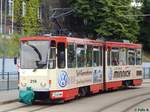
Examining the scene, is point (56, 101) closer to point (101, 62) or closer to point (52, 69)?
point (52, 69)

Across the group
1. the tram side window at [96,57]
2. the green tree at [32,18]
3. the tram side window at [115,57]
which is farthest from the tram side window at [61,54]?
the green tree at [32,18]

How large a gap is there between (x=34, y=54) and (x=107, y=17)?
164 ft

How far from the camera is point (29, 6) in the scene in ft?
218

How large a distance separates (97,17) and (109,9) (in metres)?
1.85

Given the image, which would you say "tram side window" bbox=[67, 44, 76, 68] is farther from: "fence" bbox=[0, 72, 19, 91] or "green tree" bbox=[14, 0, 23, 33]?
"green tree" bbox=[14, 0, 23, 33]

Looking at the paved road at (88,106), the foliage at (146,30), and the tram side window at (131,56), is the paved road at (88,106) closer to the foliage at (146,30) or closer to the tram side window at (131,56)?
the tram side window at (131,56)

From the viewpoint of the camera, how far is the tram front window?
24.3 m

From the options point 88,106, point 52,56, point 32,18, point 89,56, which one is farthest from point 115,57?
point 32,18

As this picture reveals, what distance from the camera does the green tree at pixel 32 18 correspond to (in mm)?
64662

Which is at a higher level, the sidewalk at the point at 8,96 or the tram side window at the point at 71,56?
the tram side window at the point at 71,56

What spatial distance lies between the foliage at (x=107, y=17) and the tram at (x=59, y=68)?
41841 mm

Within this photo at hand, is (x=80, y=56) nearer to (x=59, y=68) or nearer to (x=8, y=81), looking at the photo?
(x=59, y=68)

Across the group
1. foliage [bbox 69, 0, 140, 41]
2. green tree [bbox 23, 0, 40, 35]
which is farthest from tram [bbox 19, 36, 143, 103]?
foliage [bbox 69, 0, 140, 41]

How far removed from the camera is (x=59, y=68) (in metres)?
24.6
